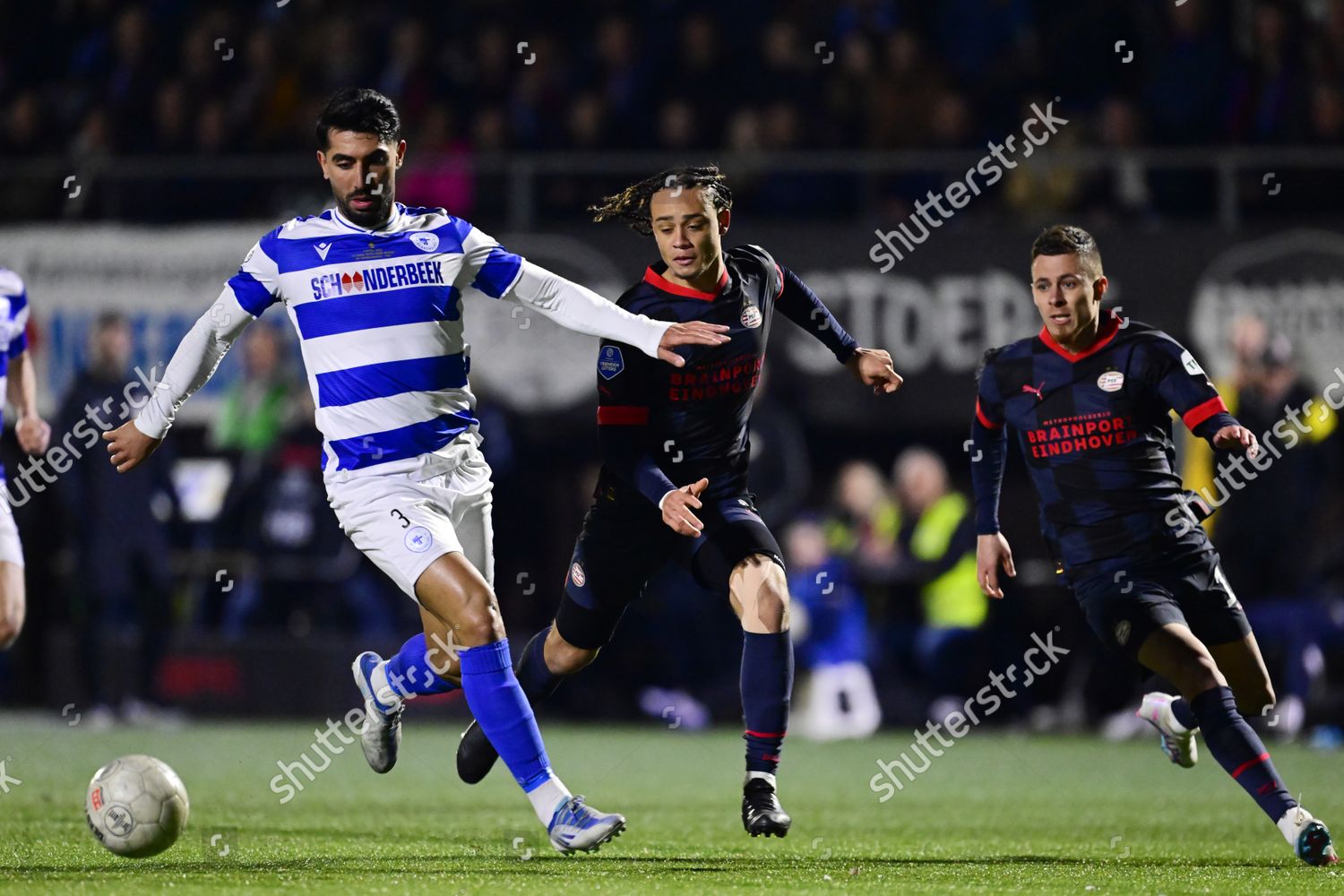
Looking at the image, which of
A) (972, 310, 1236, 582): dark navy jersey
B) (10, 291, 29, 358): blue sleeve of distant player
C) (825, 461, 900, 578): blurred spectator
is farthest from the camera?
(825, 461, 900, 578): blurred spectator

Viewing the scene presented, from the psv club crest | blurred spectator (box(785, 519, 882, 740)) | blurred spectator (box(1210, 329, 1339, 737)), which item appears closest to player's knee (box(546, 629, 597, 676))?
the psv club crest

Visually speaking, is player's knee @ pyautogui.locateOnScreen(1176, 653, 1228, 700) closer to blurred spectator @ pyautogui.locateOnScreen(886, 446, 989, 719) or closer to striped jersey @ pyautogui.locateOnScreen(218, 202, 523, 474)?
striped jersey @ pyautogui.locateOnScreen(218, 202, 523, 474)

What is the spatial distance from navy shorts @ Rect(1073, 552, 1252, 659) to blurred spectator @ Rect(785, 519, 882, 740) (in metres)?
5.94

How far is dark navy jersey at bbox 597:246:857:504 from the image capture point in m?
6.47

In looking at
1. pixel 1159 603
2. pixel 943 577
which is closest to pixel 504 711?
pixel 1159 603

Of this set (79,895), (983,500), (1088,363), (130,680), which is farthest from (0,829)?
(130,680)

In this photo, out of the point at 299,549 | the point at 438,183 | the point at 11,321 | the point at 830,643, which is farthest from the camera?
the point at 299,549

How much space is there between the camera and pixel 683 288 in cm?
655

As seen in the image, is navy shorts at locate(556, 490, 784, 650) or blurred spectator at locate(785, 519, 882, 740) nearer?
navy shorts at locate(556, 490, 784, 650)

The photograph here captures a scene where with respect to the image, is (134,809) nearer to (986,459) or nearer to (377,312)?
(377,312)

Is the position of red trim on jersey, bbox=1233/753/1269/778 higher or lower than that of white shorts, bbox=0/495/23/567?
lower

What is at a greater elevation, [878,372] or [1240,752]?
[878,372]

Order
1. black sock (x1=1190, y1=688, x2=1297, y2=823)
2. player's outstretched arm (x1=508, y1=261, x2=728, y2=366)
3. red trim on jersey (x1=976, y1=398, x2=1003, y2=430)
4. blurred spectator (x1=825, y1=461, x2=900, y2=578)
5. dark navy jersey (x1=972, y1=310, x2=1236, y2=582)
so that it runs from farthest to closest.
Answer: blurred spectator (x1=825, y1=461, x2=900, y2=578)
red trim on jersey (x1=976, y1=398, x2=1003, y2=430)
dark navy jersey (x1=972, y1=310, x2=1236, y2=582)
black sock (x1=1190, y1=688, x2=1297, y2=823)
player's outstretched arm (x1=508, y1=261, x2=728, y2=366)

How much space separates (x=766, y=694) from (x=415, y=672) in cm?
128
